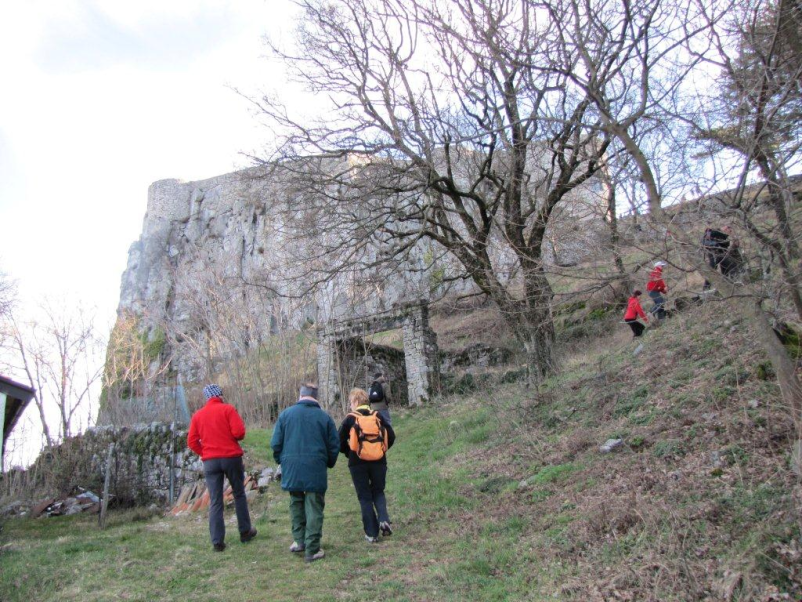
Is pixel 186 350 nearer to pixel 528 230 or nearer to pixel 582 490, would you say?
pixel 528 230

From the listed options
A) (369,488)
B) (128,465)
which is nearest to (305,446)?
(369,488)

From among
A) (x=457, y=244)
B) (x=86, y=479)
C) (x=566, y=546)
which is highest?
(x=457, y=244)

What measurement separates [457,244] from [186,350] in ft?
70.8

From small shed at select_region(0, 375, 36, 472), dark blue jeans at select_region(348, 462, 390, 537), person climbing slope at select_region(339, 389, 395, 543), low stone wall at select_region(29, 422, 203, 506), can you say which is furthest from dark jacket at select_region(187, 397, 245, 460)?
low stone wall at select_region(29, 422, 203, 506)

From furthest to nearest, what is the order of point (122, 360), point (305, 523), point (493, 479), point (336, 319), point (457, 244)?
point (122, 360) → point (336, 319) → point (457, 244) → point (493, 479) → point (305, 523)

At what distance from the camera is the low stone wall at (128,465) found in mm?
10883

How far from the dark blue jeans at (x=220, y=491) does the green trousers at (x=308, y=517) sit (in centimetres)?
86

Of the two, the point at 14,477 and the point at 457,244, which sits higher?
the point at 457,244

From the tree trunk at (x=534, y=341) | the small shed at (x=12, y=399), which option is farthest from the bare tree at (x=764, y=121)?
the small shed at (x=12, y=399)

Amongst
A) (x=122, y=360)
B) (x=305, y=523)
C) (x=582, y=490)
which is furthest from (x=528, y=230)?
(x=122, y=360)

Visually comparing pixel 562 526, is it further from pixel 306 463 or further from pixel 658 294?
pixel 658 294

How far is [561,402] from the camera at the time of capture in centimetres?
934

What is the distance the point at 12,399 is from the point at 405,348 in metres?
12.2

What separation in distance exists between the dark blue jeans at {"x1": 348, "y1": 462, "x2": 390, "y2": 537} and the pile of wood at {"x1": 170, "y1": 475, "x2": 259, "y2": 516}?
155 inches
